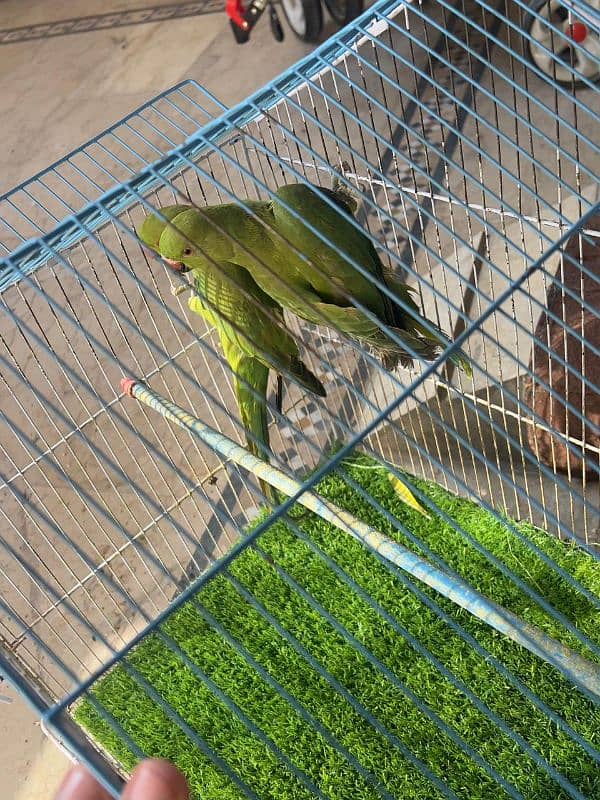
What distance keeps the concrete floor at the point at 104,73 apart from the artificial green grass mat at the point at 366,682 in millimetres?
1852

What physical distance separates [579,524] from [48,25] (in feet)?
10.2

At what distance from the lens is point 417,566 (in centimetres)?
94

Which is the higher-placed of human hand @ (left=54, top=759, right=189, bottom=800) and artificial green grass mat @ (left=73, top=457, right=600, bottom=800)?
human hand @ (left=54, top=759, right=189, bottom=800)

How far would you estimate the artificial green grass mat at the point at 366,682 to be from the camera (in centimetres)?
115

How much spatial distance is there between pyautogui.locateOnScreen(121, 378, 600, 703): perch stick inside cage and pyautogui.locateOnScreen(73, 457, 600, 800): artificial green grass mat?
7.0 inches

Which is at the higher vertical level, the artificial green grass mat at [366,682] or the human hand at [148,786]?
the human hand at [148,786]

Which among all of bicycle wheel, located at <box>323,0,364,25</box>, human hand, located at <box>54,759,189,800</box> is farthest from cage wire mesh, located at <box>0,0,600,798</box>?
bicycle wheel, located at <box>323,0,364,25</box>

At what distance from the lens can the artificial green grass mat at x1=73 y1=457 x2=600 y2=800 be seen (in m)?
1.15

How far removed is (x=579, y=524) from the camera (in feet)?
4.78

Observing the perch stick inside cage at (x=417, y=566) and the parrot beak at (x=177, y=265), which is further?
the parrot beak at (x=177, y=265)

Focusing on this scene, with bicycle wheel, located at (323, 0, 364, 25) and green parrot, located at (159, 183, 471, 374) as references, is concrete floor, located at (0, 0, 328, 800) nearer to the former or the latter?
bicycle wheel, located at (323, 0, 364, 25)

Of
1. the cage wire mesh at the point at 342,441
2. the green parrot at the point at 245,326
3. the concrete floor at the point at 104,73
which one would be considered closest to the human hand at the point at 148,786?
the cage wire mesh at the point at 342,441

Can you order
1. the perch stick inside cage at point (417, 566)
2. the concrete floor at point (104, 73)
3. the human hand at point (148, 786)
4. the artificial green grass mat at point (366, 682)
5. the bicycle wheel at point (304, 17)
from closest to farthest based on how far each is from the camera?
the human hand at point (148, 786) → the perch stick inside cage at point (417, 566) → the artificial green grass mat at point (366, 682) → the bicycle wheel at point (304, 17) → the concrete floor at point (104, 73)

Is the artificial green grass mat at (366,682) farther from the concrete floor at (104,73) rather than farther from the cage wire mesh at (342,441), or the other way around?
the concrete floor at (104,73)
